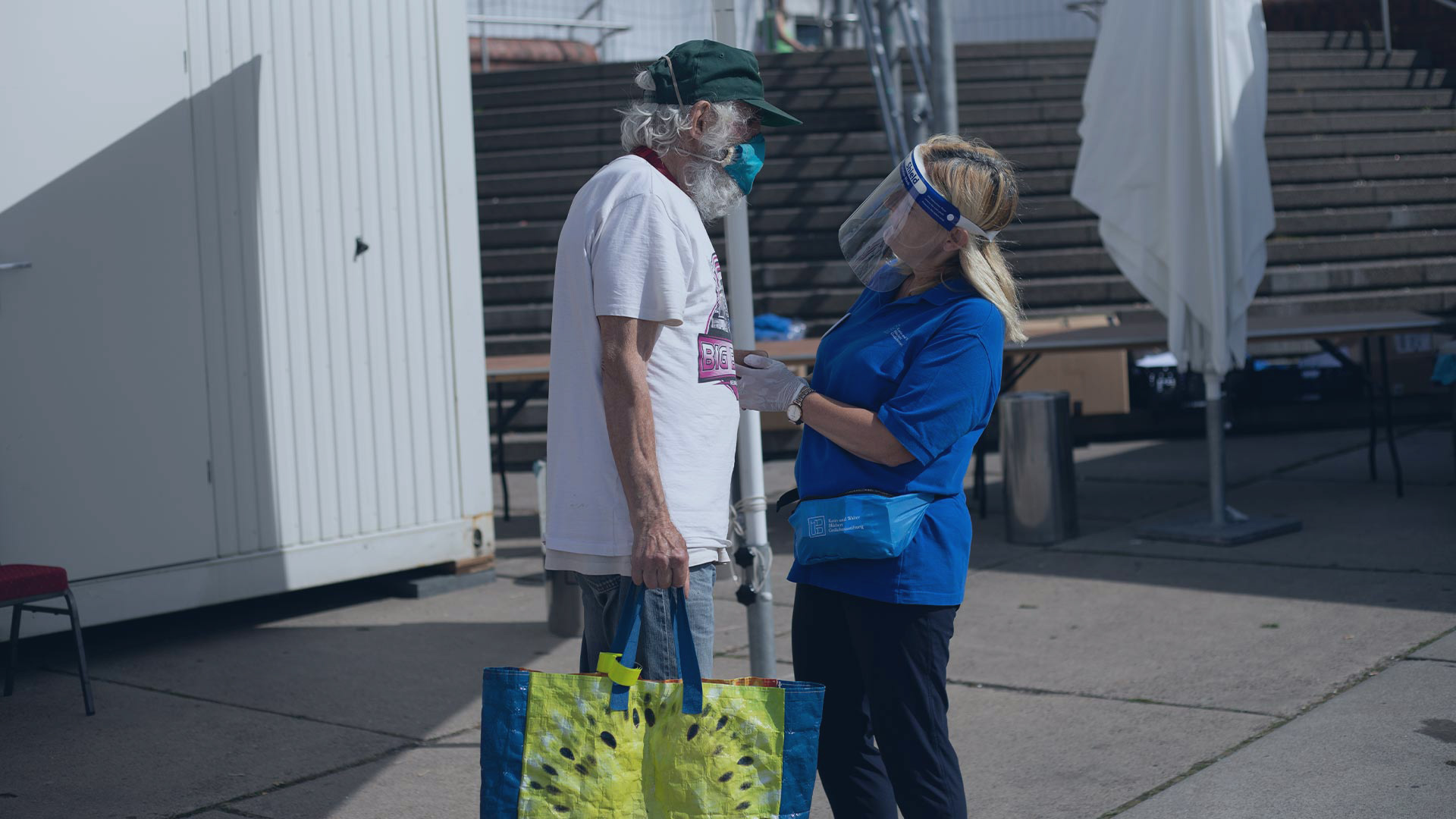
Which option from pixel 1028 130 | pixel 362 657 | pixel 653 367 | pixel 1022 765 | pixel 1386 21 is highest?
pixel 1386 21

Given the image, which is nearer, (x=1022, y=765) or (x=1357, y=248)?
(x=1022, y=765)

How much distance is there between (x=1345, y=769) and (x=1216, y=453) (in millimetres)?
3317

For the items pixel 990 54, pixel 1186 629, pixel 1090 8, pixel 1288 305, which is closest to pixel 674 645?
pixel 1186 629

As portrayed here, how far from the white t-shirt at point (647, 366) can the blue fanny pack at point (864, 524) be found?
18cm

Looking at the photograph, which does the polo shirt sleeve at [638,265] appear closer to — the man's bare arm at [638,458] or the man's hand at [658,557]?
the man's bare arm at [638,458]

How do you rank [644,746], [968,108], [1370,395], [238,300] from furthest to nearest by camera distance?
[968,108]
[1370,395]
[238,300]
[644,746]

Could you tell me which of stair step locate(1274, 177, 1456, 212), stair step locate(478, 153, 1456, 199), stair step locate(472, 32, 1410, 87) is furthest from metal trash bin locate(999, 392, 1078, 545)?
stair step locate(472, 32, 1410, 87)

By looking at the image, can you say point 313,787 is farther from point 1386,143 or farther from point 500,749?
point 1386,143

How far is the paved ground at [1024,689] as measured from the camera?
3.62 meters

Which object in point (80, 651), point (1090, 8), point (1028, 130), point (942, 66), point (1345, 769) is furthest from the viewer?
point (1090, 8)

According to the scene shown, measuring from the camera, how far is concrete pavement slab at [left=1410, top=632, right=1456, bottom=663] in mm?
4516

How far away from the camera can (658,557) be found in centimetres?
239

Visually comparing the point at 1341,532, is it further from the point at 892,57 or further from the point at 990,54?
the point at 990,54

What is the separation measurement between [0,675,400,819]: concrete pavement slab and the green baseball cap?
7.72 ft
